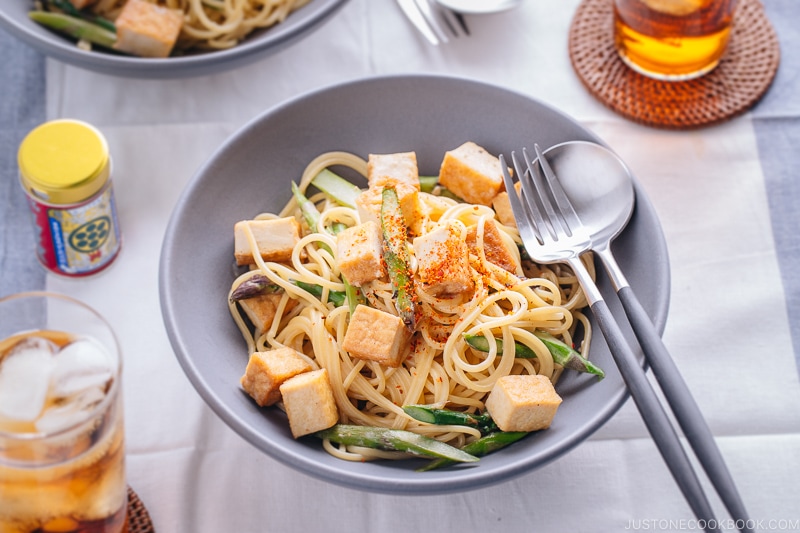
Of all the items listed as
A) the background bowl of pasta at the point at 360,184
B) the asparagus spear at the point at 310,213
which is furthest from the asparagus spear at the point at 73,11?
the asparagus spear at the point at 310,213

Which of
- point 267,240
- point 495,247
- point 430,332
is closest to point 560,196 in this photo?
point 495,247

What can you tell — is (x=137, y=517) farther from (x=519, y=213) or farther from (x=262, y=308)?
(x=519, y=213)

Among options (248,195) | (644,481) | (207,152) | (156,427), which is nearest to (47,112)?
(207,152)

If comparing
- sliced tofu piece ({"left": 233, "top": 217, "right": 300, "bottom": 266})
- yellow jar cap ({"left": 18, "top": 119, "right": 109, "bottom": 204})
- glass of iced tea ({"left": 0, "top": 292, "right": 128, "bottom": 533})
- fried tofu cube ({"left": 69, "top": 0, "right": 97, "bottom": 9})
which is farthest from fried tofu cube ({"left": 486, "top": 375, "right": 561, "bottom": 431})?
fried tofu cube ({"left": 69, "top": 0, "right": 97, "bottom": 9})

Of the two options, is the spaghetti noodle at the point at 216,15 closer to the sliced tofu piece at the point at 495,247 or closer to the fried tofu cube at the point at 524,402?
the sliced tofu piece at the point at 495,247

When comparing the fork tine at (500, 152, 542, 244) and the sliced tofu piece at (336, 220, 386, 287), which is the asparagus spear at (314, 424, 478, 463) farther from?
the fork tine at (500, 152, 542, 244)

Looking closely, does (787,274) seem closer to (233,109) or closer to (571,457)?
(571,457)

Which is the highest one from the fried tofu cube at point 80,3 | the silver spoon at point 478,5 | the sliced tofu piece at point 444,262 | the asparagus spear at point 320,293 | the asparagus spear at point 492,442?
the fried tofu cube at point 80,3
